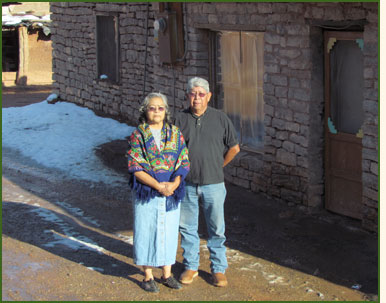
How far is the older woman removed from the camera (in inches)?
217

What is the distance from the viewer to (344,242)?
7.16 m

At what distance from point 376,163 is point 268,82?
2.07 meters

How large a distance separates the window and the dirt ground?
88 cm

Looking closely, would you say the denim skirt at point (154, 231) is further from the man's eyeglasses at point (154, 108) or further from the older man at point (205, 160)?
the man's eyeglasses at point (154, 108)

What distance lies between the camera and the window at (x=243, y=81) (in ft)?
29.6

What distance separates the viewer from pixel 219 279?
5906mm

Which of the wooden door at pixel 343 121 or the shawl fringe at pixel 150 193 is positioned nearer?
the shawl fringe at pixel 150 193

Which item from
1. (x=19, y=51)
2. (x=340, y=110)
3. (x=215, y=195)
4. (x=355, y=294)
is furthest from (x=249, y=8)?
(x=19, y=51)

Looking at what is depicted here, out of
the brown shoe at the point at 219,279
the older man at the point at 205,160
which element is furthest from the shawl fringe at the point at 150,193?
the brown shoe at the point at 219,279

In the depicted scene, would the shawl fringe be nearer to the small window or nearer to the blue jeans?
the blue jeans

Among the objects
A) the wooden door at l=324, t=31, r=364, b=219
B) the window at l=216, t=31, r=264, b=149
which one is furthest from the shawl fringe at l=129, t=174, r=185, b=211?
the window at l=216, t=31, r=264, b=149

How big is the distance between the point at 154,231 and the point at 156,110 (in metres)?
1.01

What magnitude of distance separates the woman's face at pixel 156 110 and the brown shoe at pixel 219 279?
4.76ft

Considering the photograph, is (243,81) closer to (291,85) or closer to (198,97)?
(291,85)
